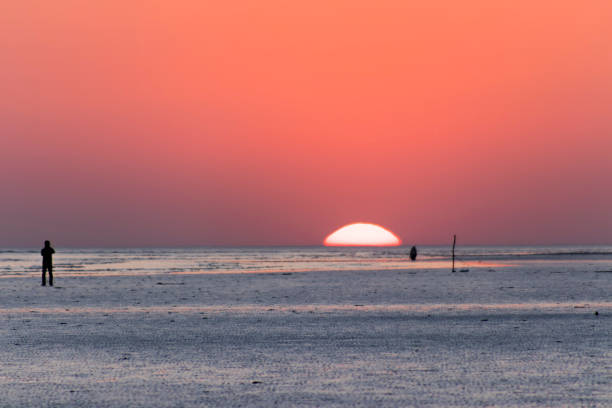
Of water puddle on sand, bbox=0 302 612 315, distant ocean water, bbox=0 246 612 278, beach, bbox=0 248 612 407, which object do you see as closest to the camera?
beach, bbox=0 248 612 407

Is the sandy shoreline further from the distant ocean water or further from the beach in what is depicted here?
the distant ocean water

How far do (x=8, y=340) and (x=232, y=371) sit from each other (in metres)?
6.30

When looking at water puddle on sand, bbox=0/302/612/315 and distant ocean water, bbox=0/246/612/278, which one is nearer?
water puddle on sand, bbox=0/302/612/315

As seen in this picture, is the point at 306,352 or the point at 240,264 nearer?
the point at 306,352

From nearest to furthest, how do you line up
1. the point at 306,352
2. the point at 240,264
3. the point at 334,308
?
the point at 306,352
the point at 334,308
the point at 240,264

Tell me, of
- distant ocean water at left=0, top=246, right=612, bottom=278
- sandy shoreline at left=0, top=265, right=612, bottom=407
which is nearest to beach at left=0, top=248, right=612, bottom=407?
sandy shoreline at left=0, top=265, right=612, bottom=407

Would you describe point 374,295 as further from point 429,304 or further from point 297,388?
point 297,388

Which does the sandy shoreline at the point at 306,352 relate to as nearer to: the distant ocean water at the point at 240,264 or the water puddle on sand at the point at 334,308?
the water puddle on sand at the point at 334,308

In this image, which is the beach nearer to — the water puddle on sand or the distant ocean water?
the water puddle on sand

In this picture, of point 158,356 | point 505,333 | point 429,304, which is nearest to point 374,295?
point 429,304

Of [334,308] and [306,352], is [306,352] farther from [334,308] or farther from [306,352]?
[334,308]

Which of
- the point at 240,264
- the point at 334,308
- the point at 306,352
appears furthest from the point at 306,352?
the point at 240,264

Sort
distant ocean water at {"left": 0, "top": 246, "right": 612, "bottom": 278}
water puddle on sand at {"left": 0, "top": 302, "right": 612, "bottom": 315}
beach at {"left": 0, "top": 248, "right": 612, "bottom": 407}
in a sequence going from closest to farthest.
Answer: beach at {"left": 0, "top": 248, "right": 612, "bottom": 407}
water puddle on sand at {"left": 0, "top": 302, "right": 612, "bottom": 315}
distant ocean water at {"left": 0, "top": 246, "right": 612, "bottom": 278}

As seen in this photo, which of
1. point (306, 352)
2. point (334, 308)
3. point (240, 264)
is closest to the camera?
point (306, 352)
